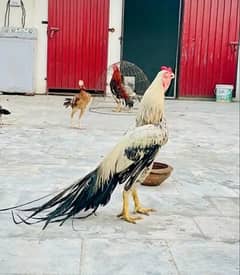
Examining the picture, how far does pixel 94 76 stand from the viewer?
9.73m

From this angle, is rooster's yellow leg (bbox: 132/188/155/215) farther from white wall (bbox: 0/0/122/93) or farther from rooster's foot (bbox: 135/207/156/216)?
white wall (bbox: 0/0/122/93)

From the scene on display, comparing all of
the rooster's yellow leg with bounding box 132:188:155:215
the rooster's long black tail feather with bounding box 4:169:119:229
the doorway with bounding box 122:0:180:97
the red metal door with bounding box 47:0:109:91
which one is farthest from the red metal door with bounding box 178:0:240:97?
the rooster's long black tail feather with bounding box 4:169:119:229

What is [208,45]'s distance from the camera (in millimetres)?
9719

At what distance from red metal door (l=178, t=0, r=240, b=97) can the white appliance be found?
8.64 feet

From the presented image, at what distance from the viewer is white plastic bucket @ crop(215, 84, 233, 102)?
9.54 metres

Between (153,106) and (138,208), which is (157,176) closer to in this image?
(138,208)

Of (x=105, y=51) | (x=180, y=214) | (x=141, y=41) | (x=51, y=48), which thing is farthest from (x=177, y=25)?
(x=180, y=214)

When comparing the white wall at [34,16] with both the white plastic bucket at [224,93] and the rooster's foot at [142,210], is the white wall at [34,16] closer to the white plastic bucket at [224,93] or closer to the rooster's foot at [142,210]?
the white plastic bucket at [224,93]

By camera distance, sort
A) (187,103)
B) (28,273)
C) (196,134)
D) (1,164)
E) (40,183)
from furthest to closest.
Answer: (187,103), (196,134), (1,164), (40,183), (28,273)

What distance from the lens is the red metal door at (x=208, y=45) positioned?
9539mm

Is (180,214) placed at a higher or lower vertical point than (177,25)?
lower

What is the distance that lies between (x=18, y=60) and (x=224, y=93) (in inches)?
141

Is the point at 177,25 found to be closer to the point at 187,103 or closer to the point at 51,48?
the point at 187,103

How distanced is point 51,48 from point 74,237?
7.14 m
